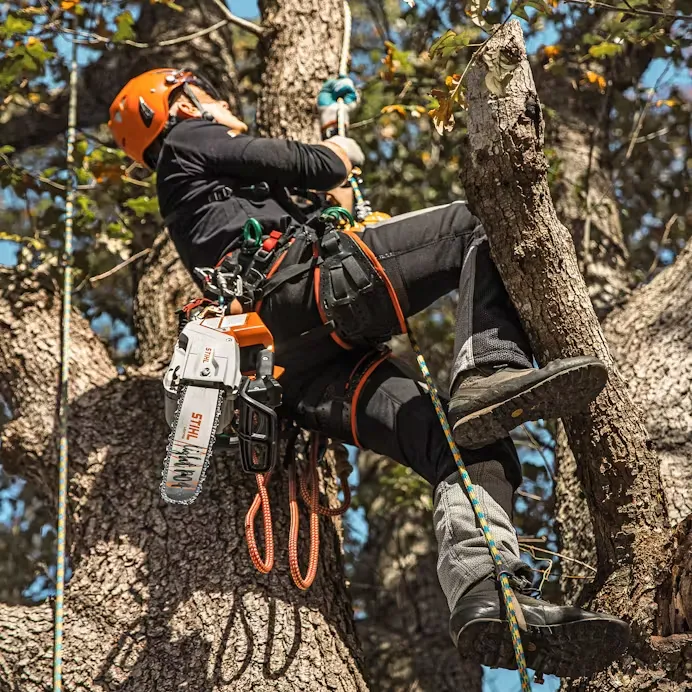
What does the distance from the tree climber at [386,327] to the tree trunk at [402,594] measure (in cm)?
204

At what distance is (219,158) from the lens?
3.06 m

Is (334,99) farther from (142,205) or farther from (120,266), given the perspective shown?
(120,266)

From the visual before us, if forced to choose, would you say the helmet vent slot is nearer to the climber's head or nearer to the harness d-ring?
the climber's head

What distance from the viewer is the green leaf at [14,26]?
425 cm

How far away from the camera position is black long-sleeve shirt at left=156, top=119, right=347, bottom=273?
301cm

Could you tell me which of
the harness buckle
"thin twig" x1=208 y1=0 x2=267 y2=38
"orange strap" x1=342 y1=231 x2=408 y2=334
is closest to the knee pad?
"orange strap" x1=342 y1=231 x2=408 y2=334

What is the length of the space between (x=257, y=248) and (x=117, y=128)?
85 cm

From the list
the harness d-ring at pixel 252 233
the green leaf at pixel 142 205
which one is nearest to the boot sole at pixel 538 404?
the harness d-ring at pixel 252 233

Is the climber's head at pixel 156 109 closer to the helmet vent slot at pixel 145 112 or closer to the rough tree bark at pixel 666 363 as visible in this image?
the helmet vent slot at pixel 145 112

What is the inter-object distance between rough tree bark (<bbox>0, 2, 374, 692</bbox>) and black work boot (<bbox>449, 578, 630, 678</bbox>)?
2.59 feet

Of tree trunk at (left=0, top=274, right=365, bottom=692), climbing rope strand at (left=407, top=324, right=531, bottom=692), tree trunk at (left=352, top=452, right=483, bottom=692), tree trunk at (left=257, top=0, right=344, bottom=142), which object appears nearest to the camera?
climbing rope strand at (left=407, top=324, right=531, bottom=692)

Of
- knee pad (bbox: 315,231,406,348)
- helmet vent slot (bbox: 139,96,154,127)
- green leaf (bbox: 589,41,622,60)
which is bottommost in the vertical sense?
knee pad (bbox: 315,231,406,348)

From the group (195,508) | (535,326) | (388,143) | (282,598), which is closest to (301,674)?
(282,598)

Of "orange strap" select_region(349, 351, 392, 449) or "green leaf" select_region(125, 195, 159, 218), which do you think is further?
"green leaf" select_region(125, 195, 159, 218)
